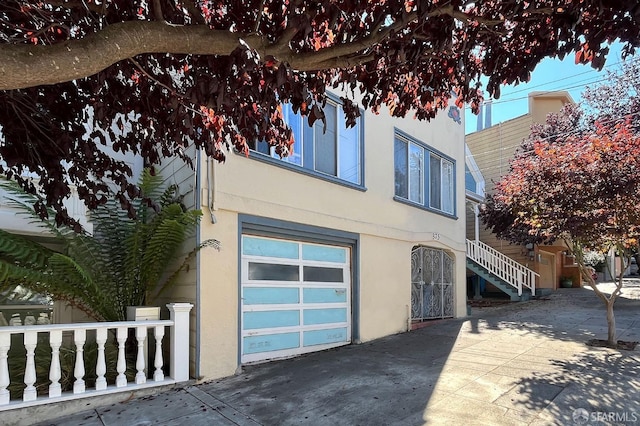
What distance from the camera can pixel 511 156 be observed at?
65.5ft

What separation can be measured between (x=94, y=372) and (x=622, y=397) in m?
6.24

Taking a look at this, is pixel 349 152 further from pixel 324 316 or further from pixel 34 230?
pixel 34 230

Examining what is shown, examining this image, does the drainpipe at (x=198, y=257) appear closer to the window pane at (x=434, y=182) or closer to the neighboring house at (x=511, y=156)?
the window pane at (x=434, y=182)

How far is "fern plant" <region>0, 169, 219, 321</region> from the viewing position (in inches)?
194

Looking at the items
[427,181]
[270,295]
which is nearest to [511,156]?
[427,181]

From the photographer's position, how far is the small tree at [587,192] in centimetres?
674

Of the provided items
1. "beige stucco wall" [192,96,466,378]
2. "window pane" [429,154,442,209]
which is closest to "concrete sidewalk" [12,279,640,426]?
"beige stucco wall" [192,96,466,378]

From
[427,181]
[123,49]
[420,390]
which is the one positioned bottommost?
[420,390]

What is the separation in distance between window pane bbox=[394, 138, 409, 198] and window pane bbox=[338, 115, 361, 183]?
1510 millimetres

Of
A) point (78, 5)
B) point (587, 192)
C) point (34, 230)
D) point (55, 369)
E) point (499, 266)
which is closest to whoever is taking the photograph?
point (78, 5)

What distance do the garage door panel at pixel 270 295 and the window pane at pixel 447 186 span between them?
6160 mm

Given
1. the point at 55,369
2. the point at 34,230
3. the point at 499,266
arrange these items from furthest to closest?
the point at 499,266
the point at 34,230
the point at 55,369

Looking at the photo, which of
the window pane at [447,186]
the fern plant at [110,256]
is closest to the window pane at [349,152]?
the fern plant at [110,256]

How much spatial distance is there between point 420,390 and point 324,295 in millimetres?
2967
